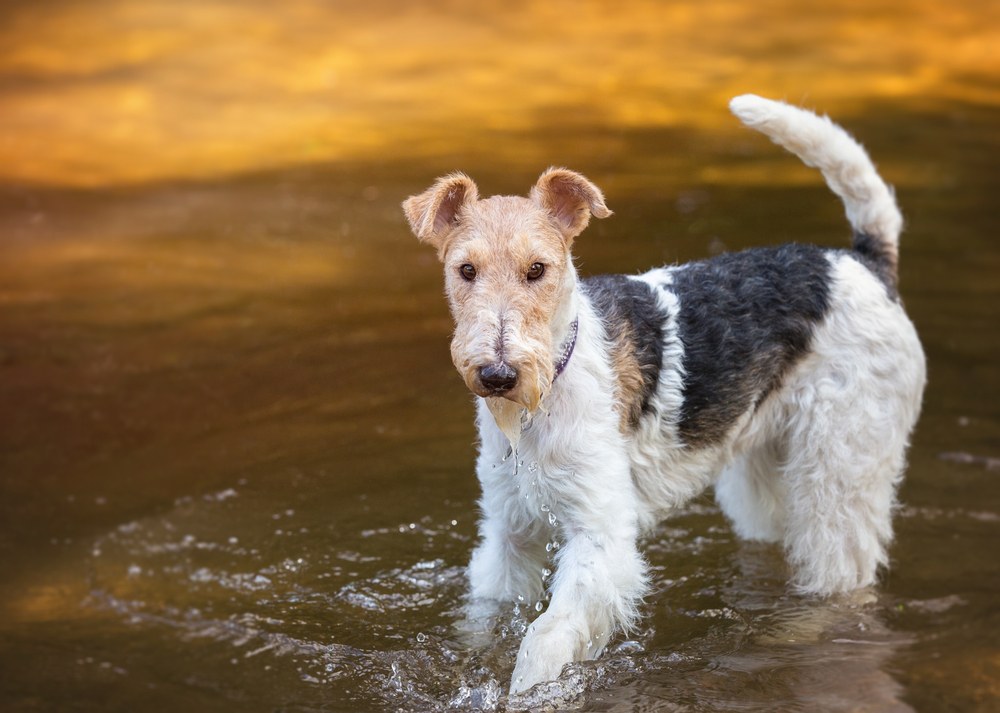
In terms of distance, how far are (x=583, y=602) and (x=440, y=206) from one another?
4.65 feet

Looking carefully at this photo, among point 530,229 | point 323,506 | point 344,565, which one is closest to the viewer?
point 530,229

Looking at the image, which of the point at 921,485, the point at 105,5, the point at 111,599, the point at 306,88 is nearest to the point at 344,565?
the point at 111,599

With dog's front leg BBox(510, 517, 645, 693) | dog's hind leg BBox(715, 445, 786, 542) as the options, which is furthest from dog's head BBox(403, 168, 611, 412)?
dog's hind leg BBox(715, 445, 786, 542)

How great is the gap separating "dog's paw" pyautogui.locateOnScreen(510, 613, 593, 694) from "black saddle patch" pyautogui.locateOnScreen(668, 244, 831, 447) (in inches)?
36.7

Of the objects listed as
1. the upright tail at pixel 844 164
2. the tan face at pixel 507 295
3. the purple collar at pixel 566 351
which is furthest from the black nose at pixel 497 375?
the upright tail at pixel 844 164

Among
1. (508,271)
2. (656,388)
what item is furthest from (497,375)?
(656,388)

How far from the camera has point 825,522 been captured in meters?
4.99

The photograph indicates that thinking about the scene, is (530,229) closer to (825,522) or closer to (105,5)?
(825,522)

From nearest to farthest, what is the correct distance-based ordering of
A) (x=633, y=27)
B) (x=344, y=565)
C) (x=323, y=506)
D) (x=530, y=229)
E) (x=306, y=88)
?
(x=530, y=229), (x=344, y=565), (x=323, y=506), (x=306, y=88), (x=633, y=27)

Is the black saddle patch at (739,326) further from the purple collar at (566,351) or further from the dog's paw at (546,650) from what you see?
the dog's paw at (546,650)

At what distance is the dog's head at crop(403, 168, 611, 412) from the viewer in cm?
370

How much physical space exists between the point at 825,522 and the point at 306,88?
32.3 feet

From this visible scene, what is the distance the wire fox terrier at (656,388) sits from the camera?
4.04m

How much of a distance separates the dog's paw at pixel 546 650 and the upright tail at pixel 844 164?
6.71ft
